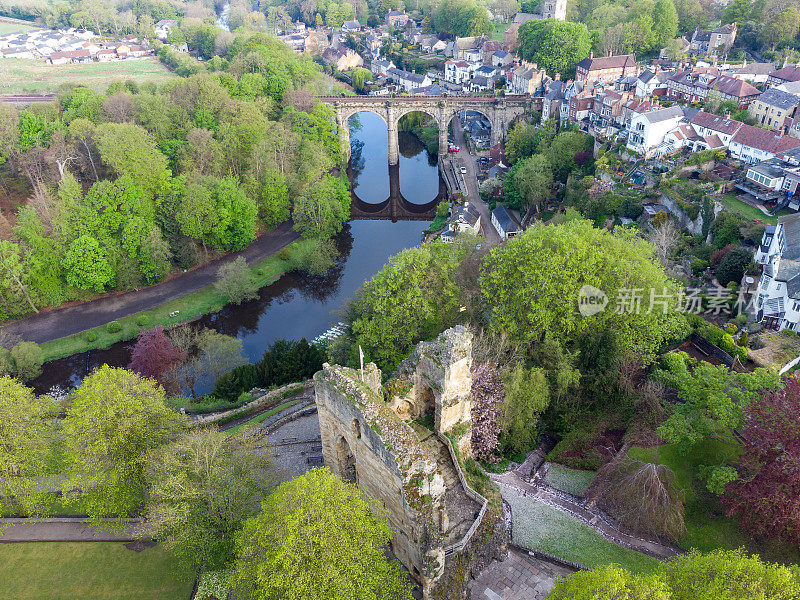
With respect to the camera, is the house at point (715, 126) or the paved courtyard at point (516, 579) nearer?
the paved courtyard at point (516, 579)

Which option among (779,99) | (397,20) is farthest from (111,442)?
Result: (397,20)

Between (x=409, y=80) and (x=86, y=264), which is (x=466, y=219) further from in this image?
(x=409, y=80)

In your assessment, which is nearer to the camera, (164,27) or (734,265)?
(734,265)

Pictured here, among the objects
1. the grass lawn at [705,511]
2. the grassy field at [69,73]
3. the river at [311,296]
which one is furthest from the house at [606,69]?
the grassy field at [69,73]

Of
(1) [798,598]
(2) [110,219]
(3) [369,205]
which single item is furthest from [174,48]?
(1) [798,598]

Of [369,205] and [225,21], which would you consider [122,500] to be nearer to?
[369,205]

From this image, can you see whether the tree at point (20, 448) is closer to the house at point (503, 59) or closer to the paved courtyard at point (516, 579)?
the paved courtyard at point (516, 579)
